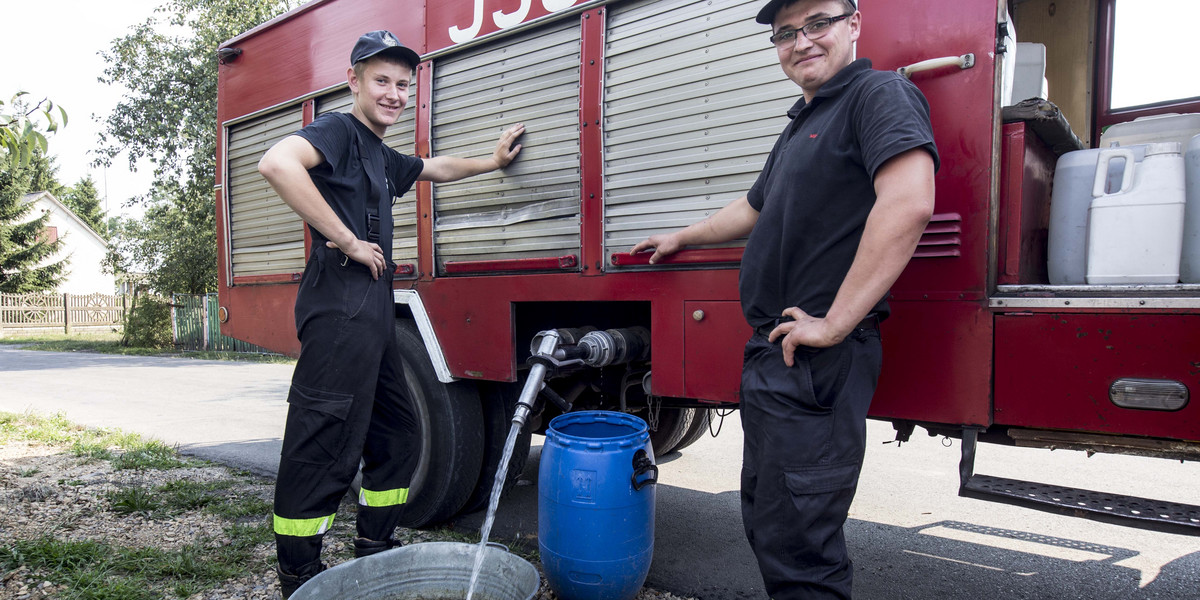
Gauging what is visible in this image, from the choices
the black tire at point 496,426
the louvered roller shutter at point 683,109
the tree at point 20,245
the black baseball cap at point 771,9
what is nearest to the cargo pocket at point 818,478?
the louvered roller shutter at point 683,109

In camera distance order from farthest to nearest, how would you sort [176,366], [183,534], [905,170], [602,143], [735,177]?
[176,366] → [183,534] → [602,143] → [735,177] → [905,170]

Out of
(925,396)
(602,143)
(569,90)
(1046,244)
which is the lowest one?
(925,396)

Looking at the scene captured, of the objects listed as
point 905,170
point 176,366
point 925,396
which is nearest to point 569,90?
point 905,170

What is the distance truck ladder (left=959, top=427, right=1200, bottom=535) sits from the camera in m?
1.81

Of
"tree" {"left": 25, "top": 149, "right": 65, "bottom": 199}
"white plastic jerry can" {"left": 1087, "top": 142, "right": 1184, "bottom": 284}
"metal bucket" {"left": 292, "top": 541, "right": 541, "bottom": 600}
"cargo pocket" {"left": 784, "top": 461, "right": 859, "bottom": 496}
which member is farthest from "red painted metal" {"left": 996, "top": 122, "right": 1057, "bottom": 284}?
"tree" {"left": 25, "top": 149, "right": 65, "bottom": 199}

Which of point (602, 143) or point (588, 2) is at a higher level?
point (588, 2)

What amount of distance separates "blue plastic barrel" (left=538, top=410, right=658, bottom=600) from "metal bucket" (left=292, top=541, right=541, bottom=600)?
0.30 metres

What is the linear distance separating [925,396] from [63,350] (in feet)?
67.7

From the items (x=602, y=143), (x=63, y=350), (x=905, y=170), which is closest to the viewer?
(x=905, y=170)

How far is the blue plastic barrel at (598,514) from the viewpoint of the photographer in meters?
2.48

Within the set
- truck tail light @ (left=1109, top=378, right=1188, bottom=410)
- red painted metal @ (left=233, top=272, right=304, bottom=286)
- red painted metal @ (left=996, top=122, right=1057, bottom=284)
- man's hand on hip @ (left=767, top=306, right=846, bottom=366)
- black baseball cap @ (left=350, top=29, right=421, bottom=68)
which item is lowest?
truck tail light @ (left=1109, top=378, right=1188, bottom=410)

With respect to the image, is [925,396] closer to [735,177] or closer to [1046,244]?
[1046,244]

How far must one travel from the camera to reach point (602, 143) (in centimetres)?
275

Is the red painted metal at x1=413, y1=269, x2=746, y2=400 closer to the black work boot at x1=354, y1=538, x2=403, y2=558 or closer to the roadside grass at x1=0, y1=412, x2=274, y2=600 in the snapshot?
the black work boot at x1=354, y1=538, x2=403, y2=558
